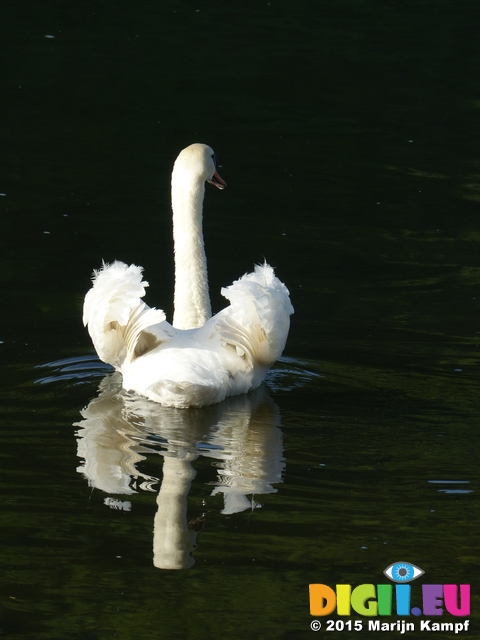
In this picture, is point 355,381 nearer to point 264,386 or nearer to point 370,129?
point 264,386

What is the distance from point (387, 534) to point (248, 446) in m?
1.46

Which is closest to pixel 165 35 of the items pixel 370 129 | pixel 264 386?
pixel 370 129

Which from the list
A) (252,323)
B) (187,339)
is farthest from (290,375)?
(187,339)

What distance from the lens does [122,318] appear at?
7781 mm

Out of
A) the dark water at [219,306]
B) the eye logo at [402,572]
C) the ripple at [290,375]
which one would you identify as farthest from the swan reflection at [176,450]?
the eye logo at [402,572]

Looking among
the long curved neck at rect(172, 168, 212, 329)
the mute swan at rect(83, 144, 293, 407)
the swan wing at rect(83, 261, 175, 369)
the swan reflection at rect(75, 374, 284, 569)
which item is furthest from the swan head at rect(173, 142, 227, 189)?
the swan reflection at rect(75, 374, 284, 569)

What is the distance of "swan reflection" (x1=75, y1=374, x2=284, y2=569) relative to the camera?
20.3 feet

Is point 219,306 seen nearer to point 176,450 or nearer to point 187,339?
point 187,339

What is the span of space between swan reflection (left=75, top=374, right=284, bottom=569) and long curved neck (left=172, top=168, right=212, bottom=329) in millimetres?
796

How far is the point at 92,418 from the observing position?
305 inches

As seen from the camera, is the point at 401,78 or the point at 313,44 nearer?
the point at 401,78

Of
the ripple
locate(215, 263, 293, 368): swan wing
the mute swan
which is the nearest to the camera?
the mute swan

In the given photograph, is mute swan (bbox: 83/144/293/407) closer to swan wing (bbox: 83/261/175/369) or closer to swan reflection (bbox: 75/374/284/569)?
swan wing (bbox: 83/261/175/369)

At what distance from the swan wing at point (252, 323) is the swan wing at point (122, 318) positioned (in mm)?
Answer: 391
